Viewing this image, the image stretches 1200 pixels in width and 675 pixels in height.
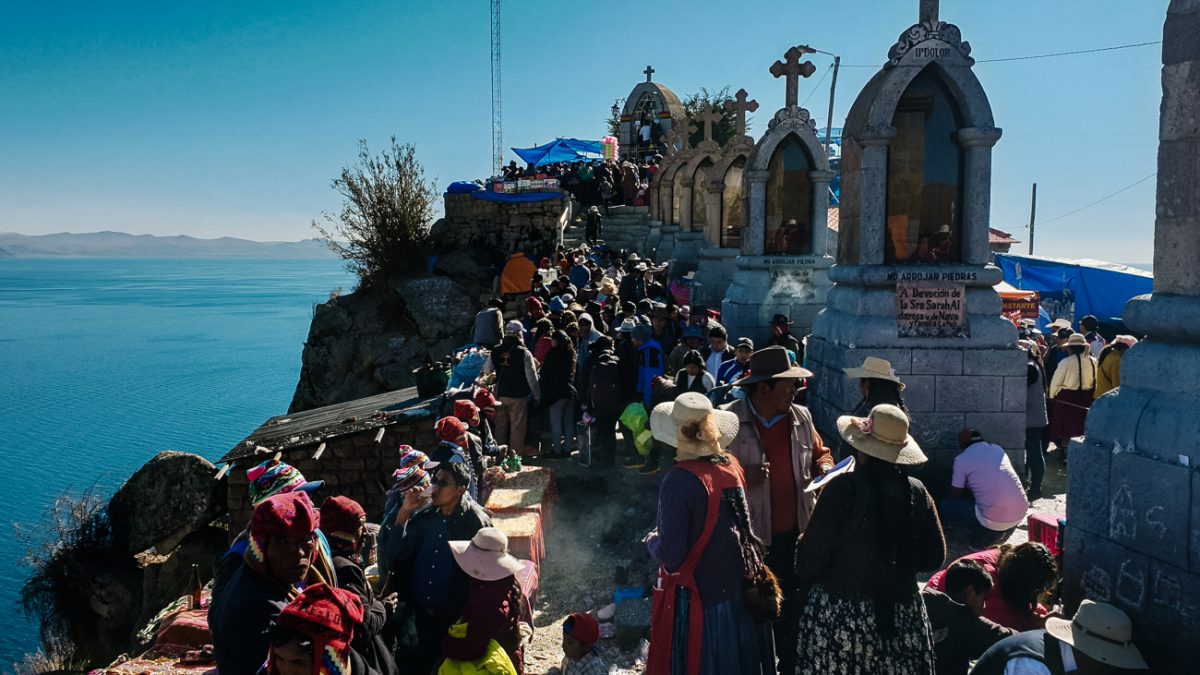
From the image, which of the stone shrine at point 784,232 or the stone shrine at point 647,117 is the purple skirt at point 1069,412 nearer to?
the stone shrine at point 784,232

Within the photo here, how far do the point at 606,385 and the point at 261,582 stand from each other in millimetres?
5259

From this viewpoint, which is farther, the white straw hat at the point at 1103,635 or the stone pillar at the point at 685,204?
the stone pillar at the point at 685,204

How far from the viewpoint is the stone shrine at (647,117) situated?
35.3 m

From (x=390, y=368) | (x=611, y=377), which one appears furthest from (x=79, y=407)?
(x=611, y=377)

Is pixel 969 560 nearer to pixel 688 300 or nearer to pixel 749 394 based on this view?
pixel 749 394

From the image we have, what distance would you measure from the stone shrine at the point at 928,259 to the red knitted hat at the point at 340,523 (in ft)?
13.7

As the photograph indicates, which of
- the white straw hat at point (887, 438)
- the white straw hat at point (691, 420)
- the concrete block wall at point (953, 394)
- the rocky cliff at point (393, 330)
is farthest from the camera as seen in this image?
the rocky cliff at point (393, 330)

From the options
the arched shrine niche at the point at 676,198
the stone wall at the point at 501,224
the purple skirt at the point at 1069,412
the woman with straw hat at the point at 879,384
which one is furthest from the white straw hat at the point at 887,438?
the stone wall at the point at 501,224

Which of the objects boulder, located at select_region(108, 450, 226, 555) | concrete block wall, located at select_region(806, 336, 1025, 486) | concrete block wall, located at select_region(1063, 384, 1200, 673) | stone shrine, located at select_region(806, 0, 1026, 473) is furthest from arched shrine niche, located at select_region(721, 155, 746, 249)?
concrete block wall, located at select_region(1063, 384, 1200, 673)

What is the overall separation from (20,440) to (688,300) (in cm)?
4597

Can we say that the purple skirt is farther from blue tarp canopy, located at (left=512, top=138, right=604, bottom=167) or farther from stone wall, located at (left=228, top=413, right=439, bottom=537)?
blue tarp canopy, located at (left=512, top=138, right=604, bottom=167)

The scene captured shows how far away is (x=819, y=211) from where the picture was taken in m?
11.6

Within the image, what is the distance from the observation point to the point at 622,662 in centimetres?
475

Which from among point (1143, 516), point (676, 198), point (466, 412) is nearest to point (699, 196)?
point (676, 198)
